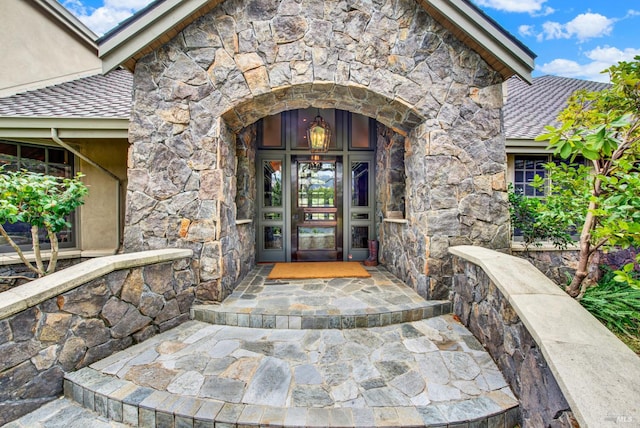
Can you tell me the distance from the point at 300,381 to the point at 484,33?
4.32 meters

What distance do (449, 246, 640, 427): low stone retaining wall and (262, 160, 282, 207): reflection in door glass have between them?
150 inches

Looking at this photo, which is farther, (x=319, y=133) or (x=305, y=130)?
A: (x=305, y=130)

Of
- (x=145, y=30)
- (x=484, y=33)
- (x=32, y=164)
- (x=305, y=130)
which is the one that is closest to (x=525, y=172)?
(x=484, y=33)

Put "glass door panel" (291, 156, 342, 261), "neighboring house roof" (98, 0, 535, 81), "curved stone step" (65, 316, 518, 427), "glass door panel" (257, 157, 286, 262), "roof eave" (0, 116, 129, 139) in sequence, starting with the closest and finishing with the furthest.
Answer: "curved stone step" (65, 316, 518, 427) → "neighboring house roof" (98, 0, 535, 81) → "roof eave" (0, 116, 129, 139) → "glass door panel" (257, 157, 286, 262) → "glass door panel" (291, 156, 342, 261)

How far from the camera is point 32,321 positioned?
6.70 feet

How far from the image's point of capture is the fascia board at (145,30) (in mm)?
3010

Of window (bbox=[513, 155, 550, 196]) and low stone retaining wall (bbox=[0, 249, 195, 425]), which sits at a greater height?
window (bbox=[513, 155, 550, 196])

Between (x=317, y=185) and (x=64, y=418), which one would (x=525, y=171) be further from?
(x=64, y=418)

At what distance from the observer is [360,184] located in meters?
5.62

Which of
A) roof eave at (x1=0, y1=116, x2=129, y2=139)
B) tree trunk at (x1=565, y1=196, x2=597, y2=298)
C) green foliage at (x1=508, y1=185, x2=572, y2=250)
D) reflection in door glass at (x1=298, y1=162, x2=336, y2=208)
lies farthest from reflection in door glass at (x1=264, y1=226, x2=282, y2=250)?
tree trunk at (x1=565, y1=196, x2=597, y2=298)

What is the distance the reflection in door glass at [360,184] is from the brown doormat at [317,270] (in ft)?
4.32

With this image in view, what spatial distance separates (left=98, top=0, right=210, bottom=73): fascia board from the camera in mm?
3010

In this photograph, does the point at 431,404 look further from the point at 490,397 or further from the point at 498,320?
the point at 498,320

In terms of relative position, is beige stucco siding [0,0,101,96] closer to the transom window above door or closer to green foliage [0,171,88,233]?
green foliage [0,171,88,233]
